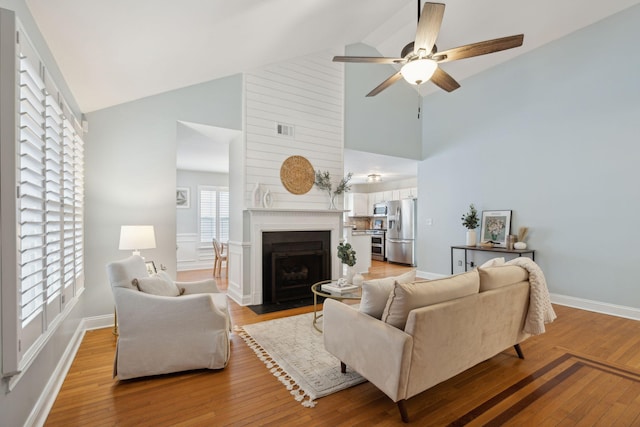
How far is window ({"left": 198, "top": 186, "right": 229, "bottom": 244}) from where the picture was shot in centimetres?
796

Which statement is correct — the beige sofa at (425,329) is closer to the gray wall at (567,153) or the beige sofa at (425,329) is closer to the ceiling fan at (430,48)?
the ceiling fan at (430,48)

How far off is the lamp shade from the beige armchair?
2.35 feet

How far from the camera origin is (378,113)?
5746 millimetres

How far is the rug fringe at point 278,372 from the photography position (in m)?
2.12

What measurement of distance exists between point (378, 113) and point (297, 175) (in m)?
2.20

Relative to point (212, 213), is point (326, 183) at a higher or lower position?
higher

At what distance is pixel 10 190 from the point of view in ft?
4.72

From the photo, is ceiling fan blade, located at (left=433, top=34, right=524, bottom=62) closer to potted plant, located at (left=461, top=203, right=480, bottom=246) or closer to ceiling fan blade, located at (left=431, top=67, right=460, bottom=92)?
ceiling fan blade, located at (left=431, top=67, right=460, bottom=92)

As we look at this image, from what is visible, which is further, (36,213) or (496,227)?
(496,227)

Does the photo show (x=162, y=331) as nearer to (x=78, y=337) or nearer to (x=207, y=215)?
(x=78, y=337)

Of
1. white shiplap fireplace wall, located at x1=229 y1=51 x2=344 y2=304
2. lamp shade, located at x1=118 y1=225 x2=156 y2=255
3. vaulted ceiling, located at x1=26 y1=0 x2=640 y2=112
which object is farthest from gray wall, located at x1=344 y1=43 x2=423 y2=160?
lamp shade, located at x1=118 y1=225 x2=156 y2=255

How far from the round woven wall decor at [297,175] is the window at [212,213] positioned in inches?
162

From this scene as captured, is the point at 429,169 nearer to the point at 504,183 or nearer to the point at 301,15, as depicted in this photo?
the point at 504,183

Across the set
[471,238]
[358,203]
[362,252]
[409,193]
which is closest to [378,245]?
[358,203]
